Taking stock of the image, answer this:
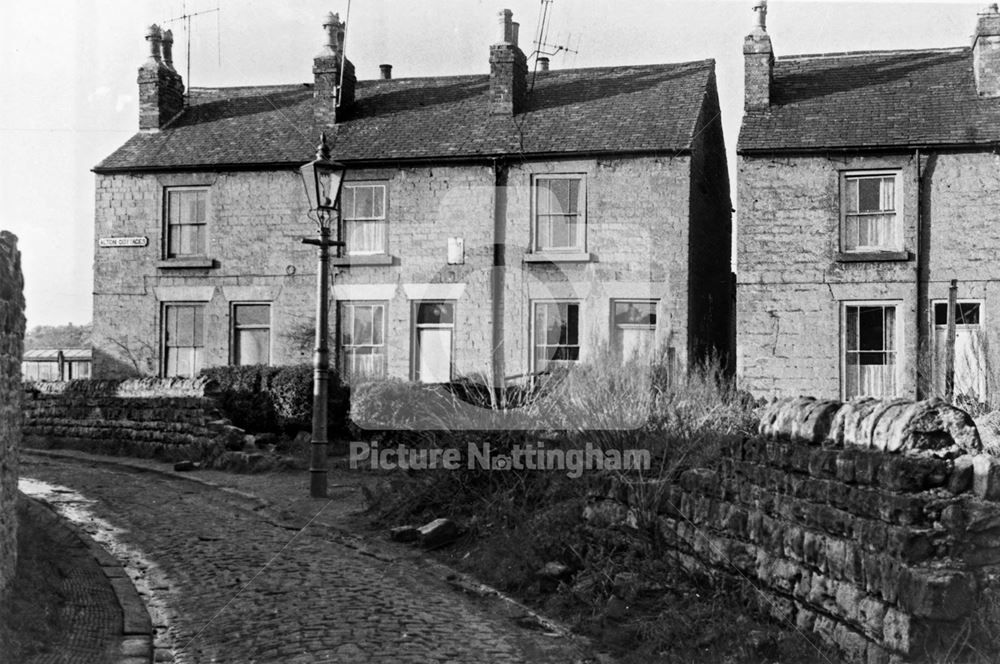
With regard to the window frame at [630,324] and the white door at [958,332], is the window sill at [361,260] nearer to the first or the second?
the window frame at [630,324]

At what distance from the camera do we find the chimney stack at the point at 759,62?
20.8 m

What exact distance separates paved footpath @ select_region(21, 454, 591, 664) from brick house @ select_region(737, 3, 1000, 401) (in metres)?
11.3

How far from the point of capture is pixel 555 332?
2092cm

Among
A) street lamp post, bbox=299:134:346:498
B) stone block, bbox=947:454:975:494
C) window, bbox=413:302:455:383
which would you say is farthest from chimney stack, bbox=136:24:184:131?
stone block, bbox=947:454:975:494

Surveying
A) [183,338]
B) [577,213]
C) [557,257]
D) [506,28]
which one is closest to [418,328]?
[557,257]

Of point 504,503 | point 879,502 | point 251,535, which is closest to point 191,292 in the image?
point 251,535

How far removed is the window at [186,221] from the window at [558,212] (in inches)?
312

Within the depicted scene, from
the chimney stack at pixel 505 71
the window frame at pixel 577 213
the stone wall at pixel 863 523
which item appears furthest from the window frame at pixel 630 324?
the stone wall at pixel 863 523

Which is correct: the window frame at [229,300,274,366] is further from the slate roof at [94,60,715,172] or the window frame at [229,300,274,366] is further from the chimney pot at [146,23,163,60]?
the chimney pot at [146,23,163,60]

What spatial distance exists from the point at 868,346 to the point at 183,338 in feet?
49.2

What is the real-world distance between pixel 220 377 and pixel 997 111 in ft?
53.4

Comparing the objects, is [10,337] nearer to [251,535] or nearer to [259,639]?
[259,639]

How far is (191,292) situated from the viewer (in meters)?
23.0

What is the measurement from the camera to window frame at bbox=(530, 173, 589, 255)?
20.8 m
